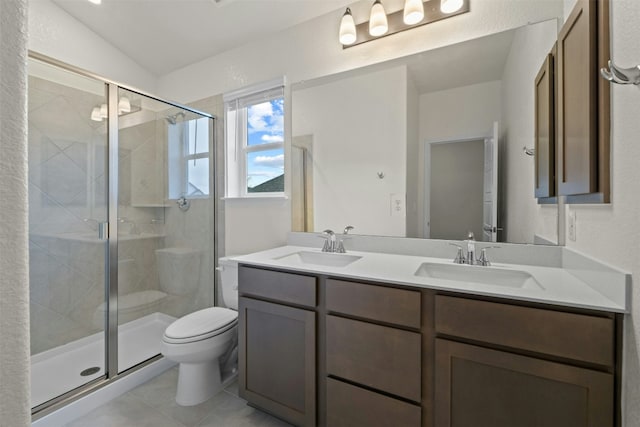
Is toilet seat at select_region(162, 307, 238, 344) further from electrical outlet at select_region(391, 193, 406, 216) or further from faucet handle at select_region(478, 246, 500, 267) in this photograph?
faucet handle at select_region(478, 246, 500, 267)

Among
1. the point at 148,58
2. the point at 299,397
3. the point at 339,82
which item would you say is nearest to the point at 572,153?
the point at 339,82

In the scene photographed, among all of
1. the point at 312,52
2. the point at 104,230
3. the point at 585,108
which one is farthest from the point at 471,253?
the point at 104,230

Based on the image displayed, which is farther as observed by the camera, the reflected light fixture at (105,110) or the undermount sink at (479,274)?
the reflected light fixture at (105,110)

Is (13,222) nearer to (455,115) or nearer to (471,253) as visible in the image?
(471,253)

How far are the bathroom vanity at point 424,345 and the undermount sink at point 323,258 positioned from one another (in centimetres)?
19

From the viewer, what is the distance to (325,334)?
4.37 ft

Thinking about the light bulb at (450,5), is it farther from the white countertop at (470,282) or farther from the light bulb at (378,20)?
the white countertop at (470,282)

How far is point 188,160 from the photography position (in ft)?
→ 8.75

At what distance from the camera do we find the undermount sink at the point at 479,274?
1287mm

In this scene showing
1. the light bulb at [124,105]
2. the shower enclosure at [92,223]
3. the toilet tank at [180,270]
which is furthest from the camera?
the toilet tank at [180,270]

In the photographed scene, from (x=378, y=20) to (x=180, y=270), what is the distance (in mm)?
2601

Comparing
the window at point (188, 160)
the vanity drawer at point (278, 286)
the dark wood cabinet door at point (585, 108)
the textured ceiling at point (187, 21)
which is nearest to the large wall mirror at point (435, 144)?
the dark wood cabinet door at point (585, 108)

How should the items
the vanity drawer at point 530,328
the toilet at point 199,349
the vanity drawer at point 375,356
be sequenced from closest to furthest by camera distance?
the vanity drawer at point 530,328, the vanity drawer at point 375,356, the toilet at point 199,349

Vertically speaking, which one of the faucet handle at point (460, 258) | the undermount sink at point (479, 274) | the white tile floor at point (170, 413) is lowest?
the white tile floor at point (170, 413)
